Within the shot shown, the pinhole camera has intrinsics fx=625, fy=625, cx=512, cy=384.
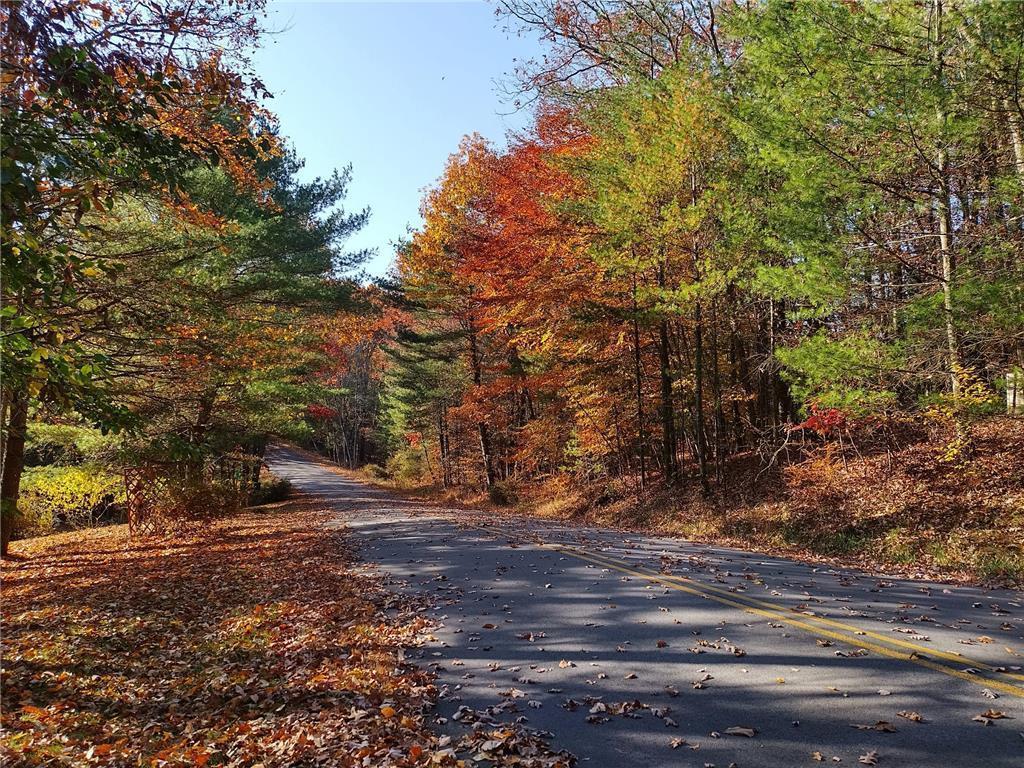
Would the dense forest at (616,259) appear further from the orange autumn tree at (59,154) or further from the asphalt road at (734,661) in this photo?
the asphalt road at (734,661)

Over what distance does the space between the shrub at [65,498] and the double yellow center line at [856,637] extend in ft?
42.8

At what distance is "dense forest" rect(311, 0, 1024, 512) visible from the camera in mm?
8945

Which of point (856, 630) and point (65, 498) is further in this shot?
point (65, 498)

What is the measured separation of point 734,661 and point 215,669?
5.01m

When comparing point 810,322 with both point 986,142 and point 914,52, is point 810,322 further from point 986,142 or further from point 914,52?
A: point 914,52

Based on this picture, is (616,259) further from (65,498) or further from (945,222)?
(65,498)

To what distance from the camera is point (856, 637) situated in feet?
18.0

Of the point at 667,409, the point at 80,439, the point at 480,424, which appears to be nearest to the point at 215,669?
the point at 80,439

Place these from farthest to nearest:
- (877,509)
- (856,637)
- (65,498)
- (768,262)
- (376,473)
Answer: (376,473) < (65,498) < (768,262) < (877,509) < (856,637)

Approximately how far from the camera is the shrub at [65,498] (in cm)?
1453

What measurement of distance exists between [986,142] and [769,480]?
7.95m

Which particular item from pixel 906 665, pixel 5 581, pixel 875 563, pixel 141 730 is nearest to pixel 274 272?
pixel 5 581

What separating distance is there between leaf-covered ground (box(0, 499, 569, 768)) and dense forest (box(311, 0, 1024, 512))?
Answer: 25.0 ft

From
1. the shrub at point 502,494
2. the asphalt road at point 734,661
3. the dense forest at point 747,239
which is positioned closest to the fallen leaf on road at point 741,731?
the asphalt road at point 734,661
